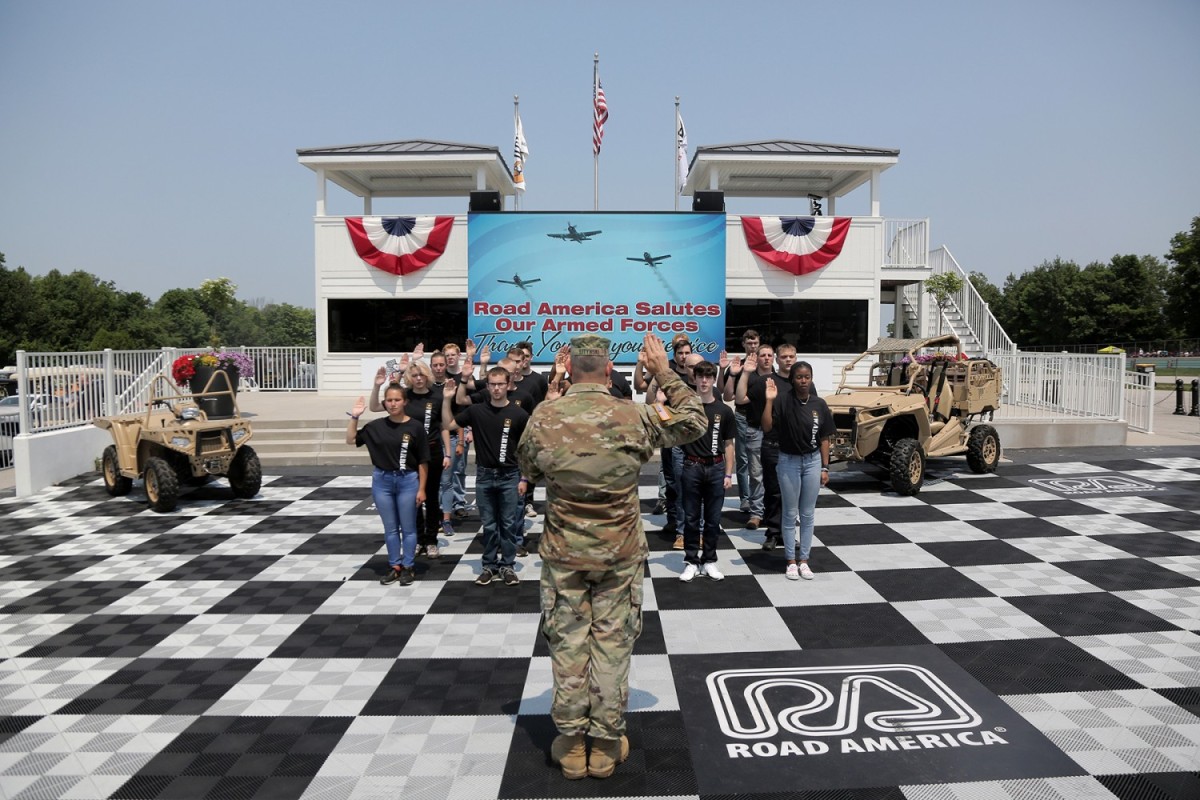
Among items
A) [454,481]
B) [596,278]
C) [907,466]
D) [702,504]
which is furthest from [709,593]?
[596,278]

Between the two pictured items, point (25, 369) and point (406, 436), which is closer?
point (406, 436)

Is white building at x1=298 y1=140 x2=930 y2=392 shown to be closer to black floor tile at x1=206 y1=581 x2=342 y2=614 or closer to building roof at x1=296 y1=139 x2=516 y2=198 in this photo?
building roof at x1=296 y1=139 x2=516 y2=198

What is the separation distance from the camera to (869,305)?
17719 millimetres

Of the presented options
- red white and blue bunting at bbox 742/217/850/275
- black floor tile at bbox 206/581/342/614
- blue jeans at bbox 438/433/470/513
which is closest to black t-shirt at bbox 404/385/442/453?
blue jeans at bbox 438/433/470/513

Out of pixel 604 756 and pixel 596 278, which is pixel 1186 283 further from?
pixel 604 756

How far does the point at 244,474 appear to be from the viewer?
9.43 m

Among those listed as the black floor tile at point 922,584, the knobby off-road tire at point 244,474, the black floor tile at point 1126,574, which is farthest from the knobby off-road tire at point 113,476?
the black floor tile at point 1126,574

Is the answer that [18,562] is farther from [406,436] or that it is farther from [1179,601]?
[1179,601]

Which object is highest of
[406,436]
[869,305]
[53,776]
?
[869,305]

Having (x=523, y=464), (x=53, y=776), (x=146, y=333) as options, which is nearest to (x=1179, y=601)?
(x=523, y=464)

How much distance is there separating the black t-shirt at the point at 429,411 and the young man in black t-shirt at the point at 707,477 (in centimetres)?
237

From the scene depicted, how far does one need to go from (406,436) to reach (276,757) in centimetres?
273

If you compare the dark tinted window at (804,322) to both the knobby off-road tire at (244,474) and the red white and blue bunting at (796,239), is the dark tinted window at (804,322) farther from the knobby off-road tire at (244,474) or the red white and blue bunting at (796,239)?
the knobby off-road tire at (244,474)

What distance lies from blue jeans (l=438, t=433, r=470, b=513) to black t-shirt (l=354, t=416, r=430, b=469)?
78.1 inches
